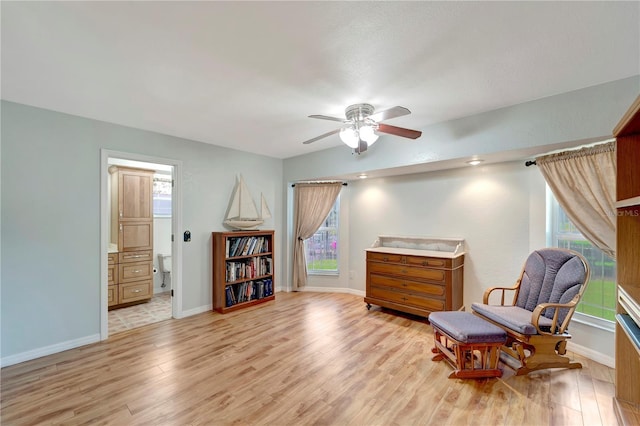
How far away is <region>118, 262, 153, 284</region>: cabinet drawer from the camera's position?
12.9 feet

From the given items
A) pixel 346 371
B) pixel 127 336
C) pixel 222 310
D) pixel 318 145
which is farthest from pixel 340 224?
pixel 127 336

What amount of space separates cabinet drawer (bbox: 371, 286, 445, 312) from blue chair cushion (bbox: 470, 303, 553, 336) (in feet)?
1.87

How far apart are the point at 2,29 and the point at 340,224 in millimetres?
4084

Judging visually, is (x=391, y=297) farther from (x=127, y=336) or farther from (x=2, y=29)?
(x=2, y=29)

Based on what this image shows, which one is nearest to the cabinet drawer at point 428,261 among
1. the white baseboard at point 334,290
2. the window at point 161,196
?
the white baseboard at point 334,290

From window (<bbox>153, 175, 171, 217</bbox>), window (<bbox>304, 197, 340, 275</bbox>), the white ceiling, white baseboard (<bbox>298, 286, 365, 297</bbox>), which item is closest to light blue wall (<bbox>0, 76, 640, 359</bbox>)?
the white ceiling

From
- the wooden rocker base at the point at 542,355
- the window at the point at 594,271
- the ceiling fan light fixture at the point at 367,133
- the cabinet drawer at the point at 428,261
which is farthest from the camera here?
the cabinet drawer at the point at 428,261

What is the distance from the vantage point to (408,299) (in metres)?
3.45

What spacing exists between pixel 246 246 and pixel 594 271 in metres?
4.10

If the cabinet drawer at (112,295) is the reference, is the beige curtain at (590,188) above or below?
above

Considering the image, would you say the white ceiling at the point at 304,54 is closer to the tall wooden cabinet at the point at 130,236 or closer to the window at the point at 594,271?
the window at the point at 594,271

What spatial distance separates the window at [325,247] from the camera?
4824 mm

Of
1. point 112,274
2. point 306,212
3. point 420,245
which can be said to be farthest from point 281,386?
point 112,274

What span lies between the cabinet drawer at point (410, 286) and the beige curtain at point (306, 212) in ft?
4.73
